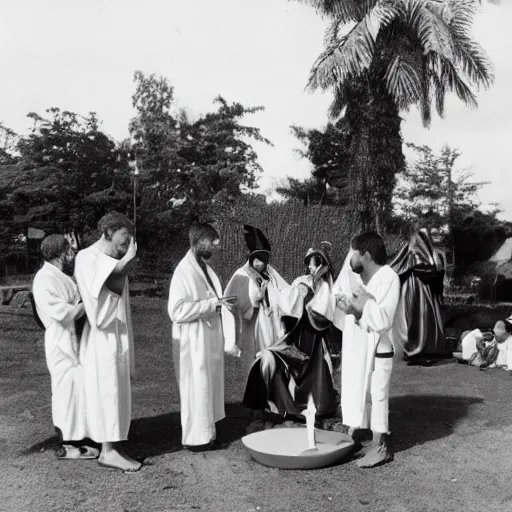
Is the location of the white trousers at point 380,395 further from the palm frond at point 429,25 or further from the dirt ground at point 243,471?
the palm frond at point 429,25

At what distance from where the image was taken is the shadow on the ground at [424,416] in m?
6.88

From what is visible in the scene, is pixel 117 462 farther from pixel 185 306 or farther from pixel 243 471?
pixel 185 306

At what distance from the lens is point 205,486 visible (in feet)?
17.6

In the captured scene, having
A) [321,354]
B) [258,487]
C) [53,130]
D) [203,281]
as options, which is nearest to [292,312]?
[321,354]

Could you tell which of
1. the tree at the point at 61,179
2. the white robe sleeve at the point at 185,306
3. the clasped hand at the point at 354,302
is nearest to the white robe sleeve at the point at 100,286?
the white robe sleeve at the point at 185,306

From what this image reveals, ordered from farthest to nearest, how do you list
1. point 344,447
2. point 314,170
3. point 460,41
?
point 314,170, point 460,41, point 344,447

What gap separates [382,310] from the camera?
5.70 m

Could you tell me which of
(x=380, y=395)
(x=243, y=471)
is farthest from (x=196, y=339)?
(x=380, y=395)

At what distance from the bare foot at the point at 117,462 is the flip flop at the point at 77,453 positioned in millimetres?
244

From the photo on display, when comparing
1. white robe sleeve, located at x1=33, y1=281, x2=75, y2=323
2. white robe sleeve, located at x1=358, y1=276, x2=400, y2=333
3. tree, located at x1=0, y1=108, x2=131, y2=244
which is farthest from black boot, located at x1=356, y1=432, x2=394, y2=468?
tree, located at x1=0, y1=108, x2=131, y2=244

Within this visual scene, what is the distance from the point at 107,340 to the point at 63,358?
1.71 ft

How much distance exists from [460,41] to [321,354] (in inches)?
539

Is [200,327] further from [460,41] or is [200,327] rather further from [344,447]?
[460,41]

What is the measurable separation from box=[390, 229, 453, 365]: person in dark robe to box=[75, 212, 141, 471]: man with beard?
7378 mm
